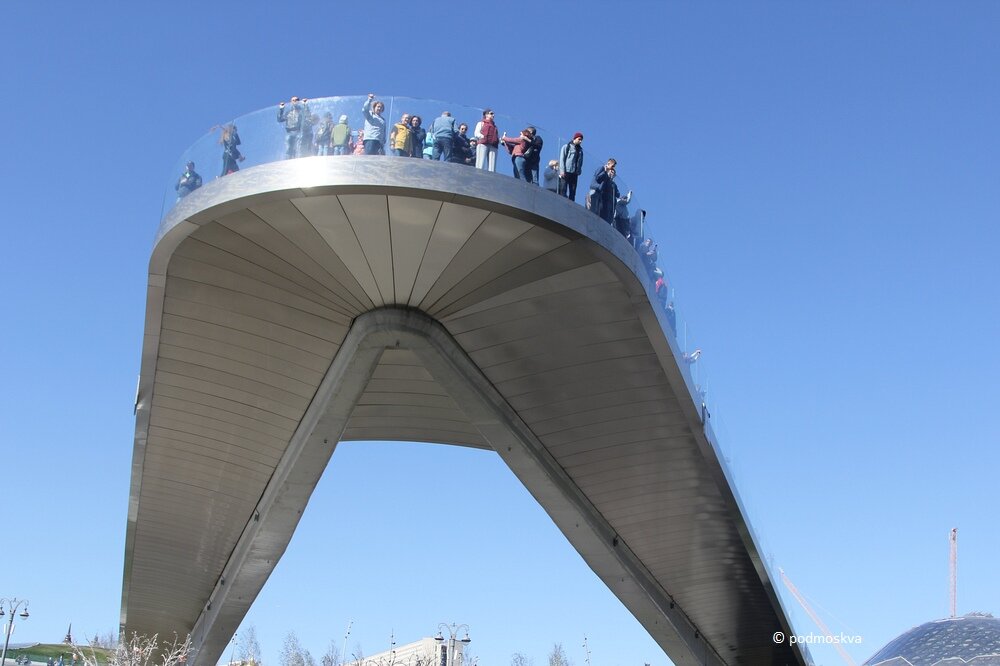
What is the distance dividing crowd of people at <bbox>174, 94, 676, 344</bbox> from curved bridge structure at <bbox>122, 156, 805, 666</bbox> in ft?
1.16

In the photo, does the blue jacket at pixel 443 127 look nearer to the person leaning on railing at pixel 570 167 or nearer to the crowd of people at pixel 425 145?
the crowd of people at pixel 425 145

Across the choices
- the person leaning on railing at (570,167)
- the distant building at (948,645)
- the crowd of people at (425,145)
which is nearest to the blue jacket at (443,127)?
the crowd of people at (425,145)

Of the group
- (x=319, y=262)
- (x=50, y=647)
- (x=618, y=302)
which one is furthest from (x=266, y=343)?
(x=50, y=647)

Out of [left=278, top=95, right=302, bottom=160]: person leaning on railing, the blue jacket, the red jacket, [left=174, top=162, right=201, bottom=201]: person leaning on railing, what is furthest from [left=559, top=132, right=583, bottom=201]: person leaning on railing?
[left=174, top=162, right=201, bottom=201]: person leaning on railing

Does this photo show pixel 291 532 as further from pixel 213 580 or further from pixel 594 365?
pixel 213 580

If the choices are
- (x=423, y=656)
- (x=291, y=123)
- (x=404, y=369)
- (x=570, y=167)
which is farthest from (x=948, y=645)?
(x=423, y=656)

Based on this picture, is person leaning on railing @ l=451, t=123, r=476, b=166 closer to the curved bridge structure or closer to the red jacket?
the red jacket

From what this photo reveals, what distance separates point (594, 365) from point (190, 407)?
340 inches

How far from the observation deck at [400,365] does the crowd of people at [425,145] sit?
9.4 inches

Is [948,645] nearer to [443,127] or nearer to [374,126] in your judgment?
[443,127]

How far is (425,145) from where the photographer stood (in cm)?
1446

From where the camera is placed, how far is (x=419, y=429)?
24938mm

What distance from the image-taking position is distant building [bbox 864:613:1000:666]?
29.3 meters

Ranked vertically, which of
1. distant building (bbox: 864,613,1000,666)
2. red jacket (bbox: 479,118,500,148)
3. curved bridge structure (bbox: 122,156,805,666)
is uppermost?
red jacket (bbox: 479,118,500,148)
